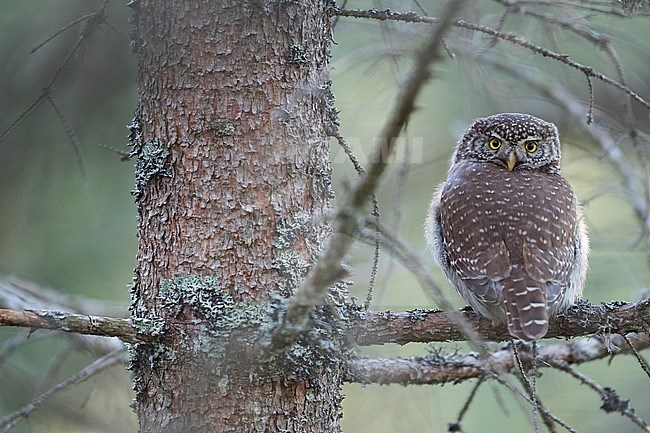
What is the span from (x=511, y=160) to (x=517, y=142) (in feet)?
0.41

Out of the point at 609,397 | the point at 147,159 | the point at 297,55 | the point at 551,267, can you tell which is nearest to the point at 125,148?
the point at 147,159

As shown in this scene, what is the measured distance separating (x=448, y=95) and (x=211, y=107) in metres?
2.54

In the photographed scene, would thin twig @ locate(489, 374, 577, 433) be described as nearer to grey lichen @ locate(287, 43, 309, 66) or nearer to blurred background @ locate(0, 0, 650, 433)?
blurred background @ locate(0, 0, 650, 433)

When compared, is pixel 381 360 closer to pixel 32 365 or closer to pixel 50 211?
pixel 32 365

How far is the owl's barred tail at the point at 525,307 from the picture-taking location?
2443 mm

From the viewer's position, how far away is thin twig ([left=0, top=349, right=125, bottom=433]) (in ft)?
7.01

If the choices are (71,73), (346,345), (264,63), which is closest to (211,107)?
(264,63)

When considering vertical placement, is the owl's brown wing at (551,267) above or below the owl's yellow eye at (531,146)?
below

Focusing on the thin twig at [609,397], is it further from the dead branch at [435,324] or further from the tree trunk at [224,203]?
the tree trunk at [224,203]

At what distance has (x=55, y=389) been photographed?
2.14 m

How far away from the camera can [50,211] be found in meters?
3.68

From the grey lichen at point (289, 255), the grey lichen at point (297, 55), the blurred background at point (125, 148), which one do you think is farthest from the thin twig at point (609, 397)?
the grey lichen at point (297, 55)

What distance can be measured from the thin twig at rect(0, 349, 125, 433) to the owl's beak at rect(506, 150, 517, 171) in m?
1.87

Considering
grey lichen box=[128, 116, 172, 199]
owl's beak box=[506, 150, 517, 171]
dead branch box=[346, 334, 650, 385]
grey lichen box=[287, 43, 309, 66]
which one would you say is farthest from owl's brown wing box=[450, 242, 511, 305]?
grey lichen box=[128, 116, 172, 199]
